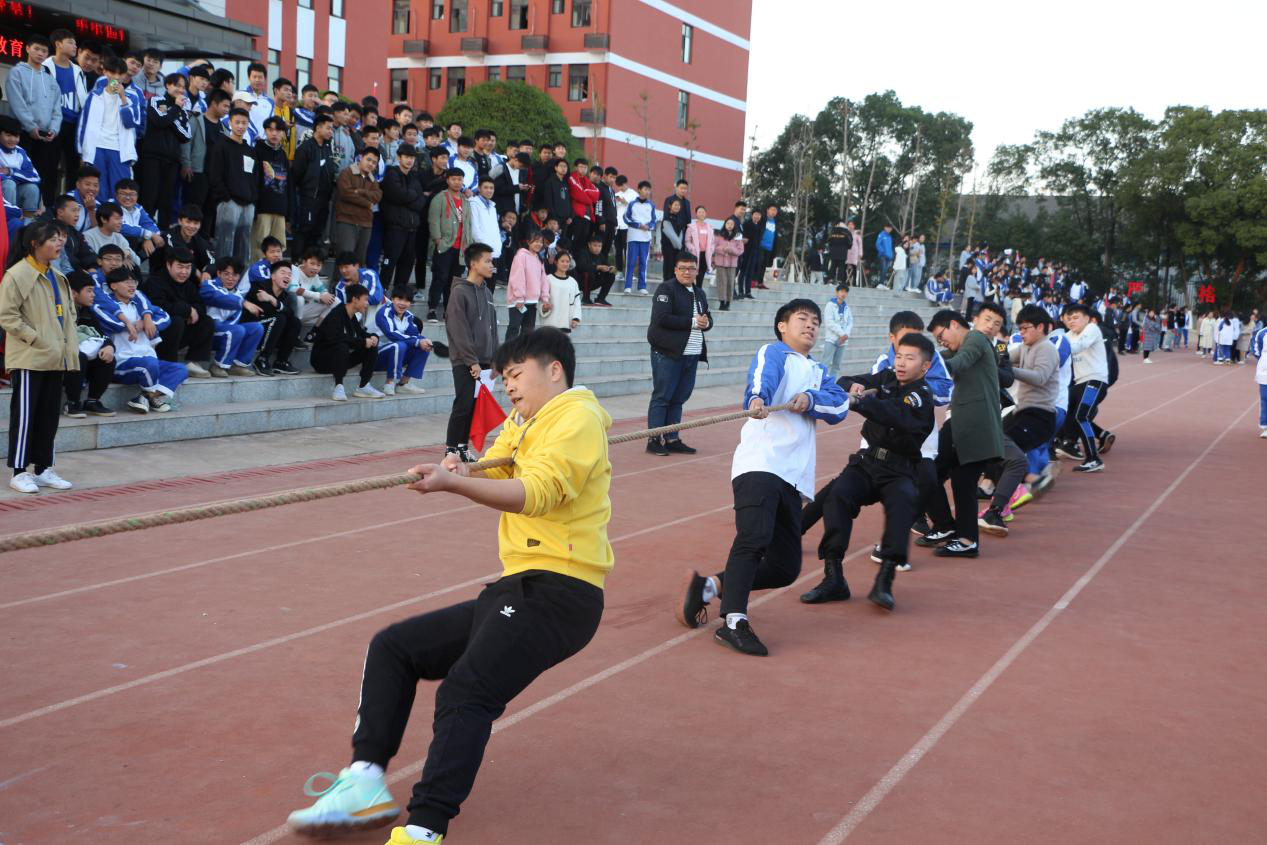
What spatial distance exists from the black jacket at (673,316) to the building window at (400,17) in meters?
45.1

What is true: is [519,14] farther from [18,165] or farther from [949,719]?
[949,719]

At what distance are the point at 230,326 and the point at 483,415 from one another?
326cm

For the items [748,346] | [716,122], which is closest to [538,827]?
[748,346]

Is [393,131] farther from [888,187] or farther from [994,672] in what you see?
[888,187]

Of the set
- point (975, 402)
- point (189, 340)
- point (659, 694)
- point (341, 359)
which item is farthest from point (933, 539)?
point (189, 340)

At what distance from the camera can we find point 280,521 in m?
7.88

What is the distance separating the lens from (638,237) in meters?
20.7

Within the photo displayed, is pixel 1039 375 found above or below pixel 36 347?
above

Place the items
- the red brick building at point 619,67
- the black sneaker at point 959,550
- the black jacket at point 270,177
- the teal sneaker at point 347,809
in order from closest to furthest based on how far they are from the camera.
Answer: the teal sneaker at point 347,809
the black sneaker at point 959,550
the black jacket at point 270,177
the red brick building at point 619,67

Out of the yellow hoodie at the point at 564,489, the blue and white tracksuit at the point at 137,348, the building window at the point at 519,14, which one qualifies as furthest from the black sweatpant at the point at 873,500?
the building window at the point at 519,14

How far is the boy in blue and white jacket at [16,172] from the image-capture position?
10.5 metres

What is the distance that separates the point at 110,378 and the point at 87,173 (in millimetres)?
2006

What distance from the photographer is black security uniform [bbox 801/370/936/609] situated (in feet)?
20.9

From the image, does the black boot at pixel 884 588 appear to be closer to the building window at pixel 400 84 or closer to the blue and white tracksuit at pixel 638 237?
the blue and white tracksuit at pixel 638 237
